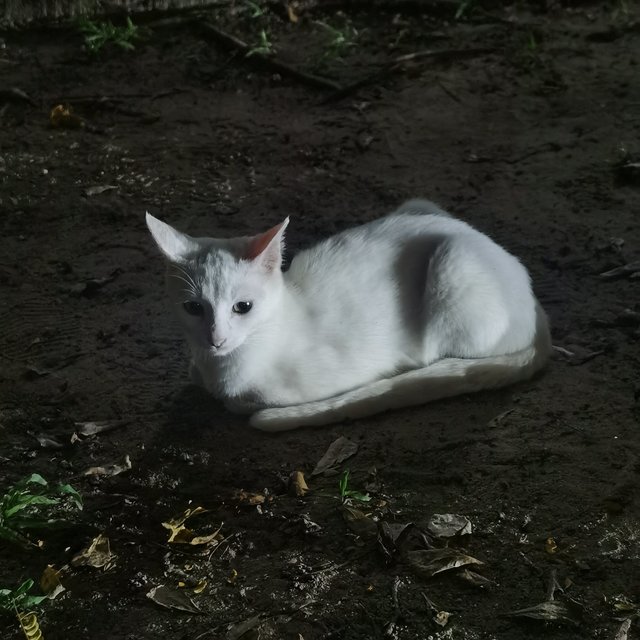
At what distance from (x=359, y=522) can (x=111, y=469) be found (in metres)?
0.99

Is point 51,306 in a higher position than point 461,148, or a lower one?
lower

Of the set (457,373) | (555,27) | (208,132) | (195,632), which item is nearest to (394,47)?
(555,27)

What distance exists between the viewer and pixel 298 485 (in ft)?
9.82

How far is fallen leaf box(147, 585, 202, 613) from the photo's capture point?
257 cm

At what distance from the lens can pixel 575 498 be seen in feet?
9.34

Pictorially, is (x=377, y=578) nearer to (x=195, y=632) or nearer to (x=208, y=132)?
(x=195, y=632)

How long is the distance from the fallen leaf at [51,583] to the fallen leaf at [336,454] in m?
0.93

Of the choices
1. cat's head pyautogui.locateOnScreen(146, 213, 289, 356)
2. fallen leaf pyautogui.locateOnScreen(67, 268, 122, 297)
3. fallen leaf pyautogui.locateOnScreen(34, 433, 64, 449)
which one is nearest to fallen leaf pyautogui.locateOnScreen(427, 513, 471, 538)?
cat's head pyautogui.locateOnScreen(146, 213, 289, 356)

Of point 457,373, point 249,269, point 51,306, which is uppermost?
point 249,269

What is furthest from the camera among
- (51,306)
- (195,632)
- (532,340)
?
(51,306)

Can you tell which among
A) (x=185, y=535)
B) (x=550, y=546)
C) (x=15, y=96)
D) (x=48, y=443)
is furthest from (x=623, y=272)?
(x=15, y=96)

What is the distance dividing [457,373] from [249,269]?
2.96 feet

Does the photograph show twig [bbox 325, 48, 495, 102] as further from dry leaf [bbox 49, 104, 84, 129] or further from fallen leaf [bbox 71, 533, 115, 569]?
fallen leaf [bbox 71, 533, 115, 569]

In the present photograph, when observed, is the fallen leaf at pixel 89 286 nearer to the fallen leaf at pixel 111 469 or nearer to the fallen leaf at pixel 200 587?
the fallen leaf at pixel 111 469
